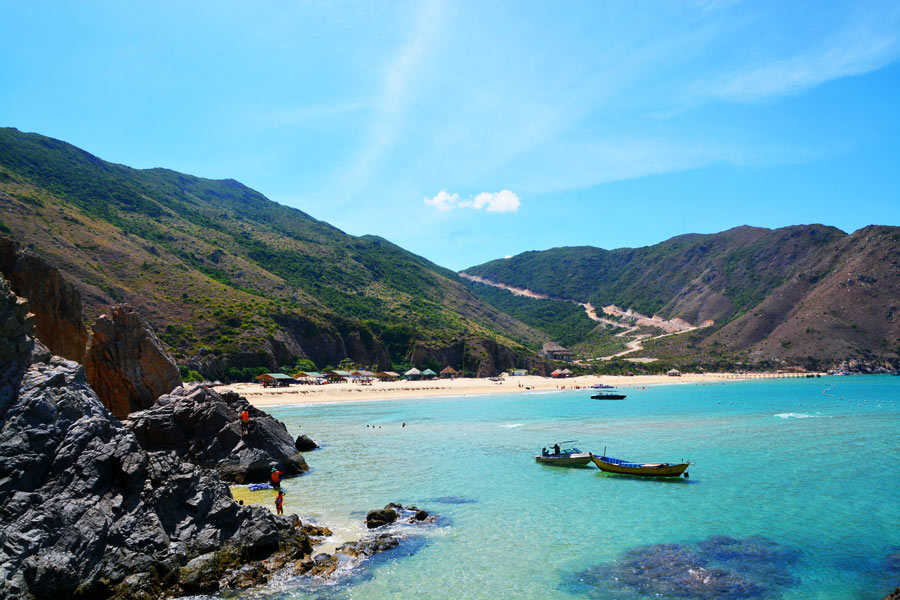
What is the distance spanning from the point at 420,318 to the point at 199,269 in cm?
4850

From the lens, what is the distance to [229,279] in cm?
10438

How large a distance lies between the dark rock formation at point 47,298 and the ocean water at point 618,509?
11.2 m

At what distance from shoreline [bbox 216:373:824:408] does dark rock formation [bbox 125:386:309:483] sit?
2947 cm

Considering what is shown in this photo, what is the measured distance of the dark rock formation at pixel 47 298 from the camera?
2091 centimetres

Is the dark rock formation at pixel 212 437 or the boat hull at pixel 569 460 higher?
the dark rock formation at pixel 212 437

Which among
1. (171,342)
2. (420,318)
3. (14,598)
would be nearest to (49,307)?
(14,598)

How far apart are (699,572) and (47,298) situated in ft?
85.0

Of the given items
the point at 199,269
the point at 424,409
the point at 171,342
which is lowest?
the point at 424,409

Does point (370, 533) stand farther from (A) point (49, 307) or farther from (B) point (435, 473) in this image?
(A) point (49, 307)

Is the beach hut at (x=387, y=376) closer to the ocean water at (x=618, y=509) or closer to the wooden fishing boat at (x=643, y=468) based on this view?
the ocean water at (x=618, y=509)

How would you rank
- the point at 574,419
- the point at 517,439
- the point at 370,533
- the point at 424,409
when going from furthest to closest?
the point at 424,409
the point at 574,419
the point at 517,439
the point at 370,533

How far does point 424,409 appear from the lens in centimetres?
5756

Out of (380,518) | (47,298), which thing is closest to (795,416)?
(380,518)

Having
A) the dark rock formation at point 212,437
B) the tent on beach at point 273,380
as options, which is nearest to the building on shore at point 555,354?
the tent on beach at point 273,380
